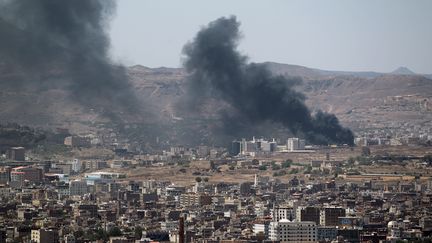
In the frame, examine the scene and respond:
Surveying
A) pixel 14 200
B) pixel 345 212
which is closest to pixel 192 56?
pixel 14 200

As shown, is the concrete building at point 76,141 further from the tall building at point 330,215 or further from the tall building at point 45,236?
the tall building at point 45,236

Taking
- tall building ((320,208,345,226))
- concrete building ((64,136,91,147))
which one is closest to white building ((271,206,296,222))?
tall building ((320,208,345,226))

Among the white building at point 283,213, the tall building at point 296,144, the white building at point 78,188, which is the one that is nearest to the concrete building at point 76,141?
the tall building at point 296,144

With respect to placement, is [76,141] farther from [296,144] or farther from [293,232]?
[293,232]

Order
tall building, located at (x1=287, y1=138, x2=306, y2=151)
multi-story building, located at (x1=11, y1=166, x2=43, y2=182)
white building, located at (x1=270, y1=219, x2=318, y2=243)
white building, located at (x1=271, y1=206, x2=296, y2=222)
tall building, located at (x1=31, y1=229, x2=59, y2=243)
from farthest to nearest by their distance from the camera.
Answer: tall building, located at (x1=287, y1=138, x2=306, y2=151)
multi-story building, located at (x1=11, y1=166, x2=43, y2=182)
white building, located at (x1=271, y1=206, x2=296, y2=222)
white building, located at (x1=270, y1=219, x2=318, y2=243)
tall building, located at (x1=31, y1=229, x2=59, y2=243)

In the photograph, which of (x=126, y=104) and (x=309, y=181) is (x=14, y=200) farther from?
Answer: (x=126, y=104)

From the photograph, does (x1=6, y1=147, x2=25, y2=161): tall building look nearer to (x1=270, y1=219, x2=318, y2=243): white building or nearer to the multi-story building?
the multi-story building
